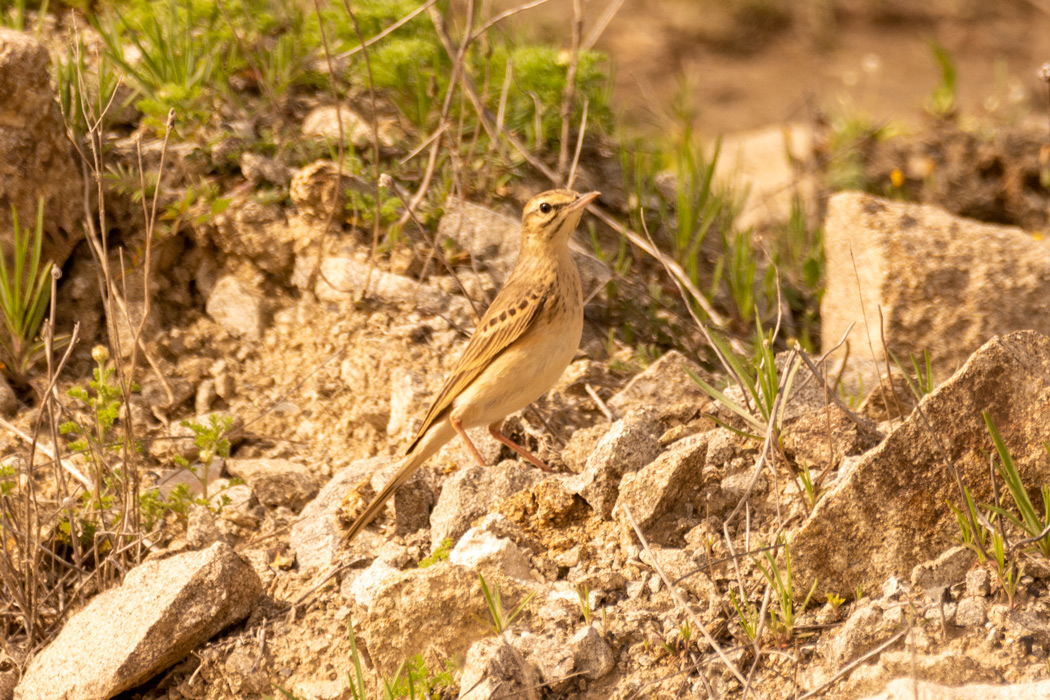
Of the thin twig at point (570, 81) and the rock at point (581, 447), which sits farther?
the thin twig at point (570, 81)

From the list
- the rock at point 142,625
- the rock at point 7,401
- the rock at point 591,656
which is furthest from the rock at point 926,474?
the rock at point 7,401

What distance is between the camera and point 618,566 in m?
3.86

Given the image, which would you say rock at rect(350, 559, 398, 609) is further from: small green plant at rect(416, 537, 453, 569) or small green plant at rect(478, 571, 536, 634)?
small green plant at rect(478, 571, 536, 634)

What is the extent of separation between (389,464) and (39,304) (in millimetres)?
1979

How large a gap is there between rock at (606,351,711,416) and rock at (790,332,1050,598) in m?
1.51

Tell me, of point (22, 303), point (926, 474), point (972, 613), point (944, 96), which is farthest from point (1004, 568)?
point (944, 96)

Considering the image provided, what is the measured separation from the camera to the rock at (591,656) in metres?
3.40

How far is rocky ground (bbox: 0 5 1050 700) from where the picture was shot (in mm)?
3387

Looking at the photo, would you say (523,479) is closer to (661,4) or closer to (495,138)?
(495,138)

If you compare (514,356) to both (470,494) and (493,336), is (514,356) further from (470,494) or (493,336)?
(470,494)

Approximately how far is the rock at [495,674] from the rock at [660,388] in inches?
76.8

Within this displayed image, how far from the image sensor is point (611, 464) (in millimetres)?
4141

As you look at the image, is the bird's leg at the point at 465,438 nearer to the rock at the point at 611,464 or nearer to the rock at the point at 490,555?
the rock at the point at 611,464

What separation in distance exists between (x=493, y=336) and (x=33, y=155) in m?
2.64
